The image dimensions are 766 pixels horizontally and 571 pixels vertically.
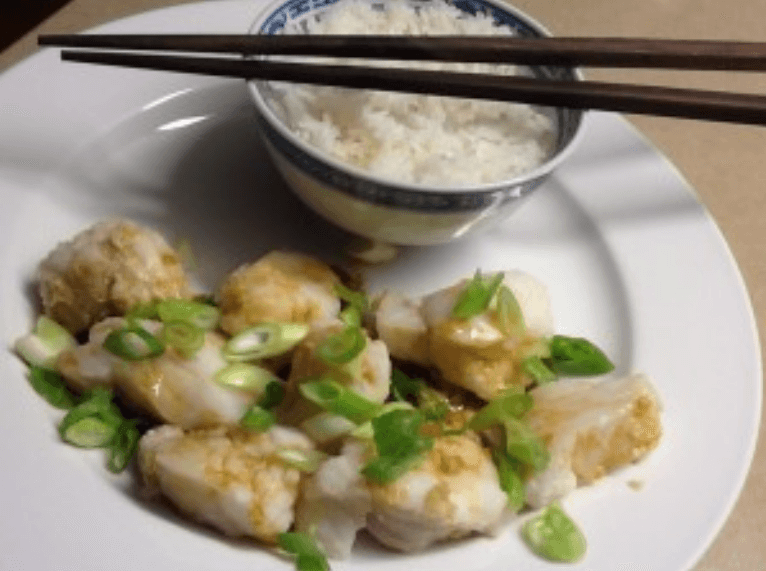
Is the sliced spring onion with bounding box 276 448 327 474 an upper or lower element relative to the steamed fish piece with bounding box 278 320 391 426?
lower

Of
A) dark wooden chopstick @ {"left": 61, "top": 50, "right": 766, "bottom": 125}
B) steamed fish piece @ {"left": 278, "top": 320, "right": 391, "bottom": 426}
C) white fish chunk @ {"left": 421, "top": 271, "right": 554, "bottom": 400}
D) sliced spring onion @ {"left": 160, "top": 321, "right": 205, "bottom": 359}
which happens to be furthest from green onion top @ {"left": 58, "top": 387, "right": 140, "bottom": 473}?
dark wooden chopstick @ {"left": 61, "top": 50, "right": 766, "bottom": 125}

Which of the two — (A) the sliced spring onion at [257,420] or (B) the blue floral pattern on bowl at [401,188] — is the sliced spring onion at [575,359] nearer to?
(B) the blue floral pattern on bowl at [401,188]

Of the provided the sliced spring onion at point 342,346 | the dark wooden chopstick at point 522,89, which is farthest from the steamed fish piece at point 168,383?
the dark wooden chopstick at point 522,89

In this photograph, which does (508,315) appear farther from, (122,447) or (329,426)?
(122,447)

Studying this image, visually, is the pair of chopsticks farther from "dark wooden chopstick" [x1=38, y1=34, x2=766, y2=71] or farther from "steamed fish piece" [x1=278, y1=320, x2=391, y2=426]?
"steamed fish piece" [x1=278, y1=320, x2=391, y2=426]

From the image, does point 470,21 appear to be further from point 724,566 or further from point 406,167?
point 724,566

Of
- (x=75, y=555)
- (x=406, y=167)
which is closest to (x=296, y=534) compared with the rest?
(x=75, y=555)
